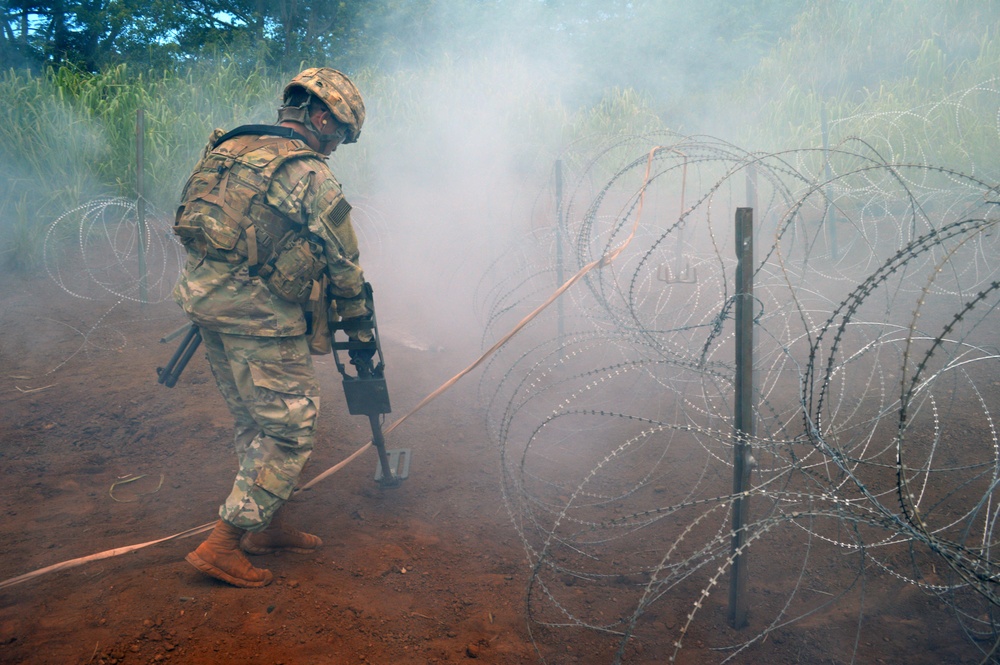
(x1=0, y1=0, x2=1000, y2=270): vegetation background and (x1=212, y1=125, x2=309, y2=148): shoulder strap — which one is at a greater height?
(x1=0, y1=0, x2=1000, y2=270): vegetation background

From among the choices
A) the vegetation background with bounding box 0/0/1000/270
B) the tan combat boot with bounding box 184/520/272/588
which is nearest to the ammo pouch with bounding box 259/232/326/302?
the tan combat boot with bounding box 184/520/272/588

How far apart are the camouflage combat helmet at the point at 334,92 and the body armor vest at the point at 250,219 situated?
0.21 metres

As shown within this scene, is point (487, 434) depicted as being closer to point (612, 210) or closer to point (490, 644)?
→ point (490, 644)

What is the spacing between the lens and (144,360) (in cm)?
499

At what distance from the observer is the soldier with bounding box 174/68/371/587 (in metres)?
2.45

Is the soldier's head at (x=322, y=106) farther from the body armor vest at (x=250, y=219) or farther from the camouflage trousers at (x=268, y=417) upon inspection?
the camouflage trousers at (x=268, y=417)

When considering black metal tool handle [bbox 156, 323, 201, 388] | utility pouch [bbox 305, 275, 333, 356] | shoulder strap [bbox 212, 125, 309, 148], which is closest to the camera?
shoulder strap [bbox 212, 125, 309, 148]

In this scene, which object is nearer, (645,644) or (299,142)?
(645,644)

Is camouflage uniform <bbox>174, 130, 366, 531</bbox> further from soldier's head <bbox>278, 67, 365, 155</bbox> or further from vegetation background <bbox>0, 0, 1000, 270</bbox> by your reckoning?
vegetation background <bbox>0, 0, 1000, 270</bbox>

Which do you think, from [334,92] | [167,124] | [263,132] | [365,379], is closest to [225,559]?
[365,379]

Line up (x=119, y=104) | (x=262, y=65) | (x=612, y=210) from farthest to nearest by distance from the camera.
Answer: (x=262, y=65) < (x=612, y=210) < (x=119, y=104)

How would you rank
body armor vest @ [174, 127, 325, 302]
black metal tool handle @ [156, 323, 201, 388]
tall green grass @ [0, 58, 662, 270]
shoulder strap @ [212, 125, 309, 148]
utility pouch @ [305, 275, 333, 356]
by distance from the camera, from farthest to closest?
tall green grass @ [0, 58, 662, 270] < black metal tool handle @ [156, 323, 201, 388] < utility pouch @ [305, 275, 333, 356] < shoulder strap @ [212, 125, 309, 148] < body armor vest @ [174, 127, 325, 302]

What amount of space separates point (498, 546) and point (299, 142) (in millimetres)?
1940

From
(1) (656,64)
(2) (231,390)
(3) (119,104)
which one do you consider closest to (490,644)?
(2) (231,390)
